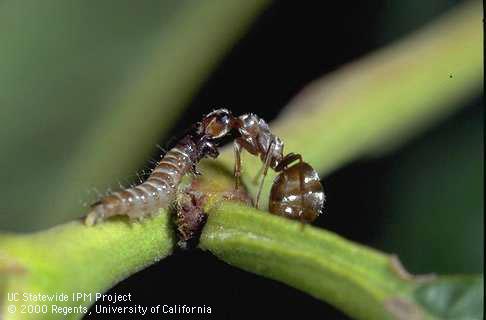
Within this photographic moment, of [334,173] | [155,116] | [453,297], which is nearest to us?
[453,297]

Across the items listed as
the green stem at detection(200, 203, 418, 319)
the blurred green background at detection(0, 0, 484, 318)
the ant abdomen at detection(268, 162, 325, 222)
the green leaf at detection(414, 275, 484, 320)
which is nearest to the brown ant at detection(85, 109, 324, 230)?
the ant abdomen at detection(268, 162, 325, 222)

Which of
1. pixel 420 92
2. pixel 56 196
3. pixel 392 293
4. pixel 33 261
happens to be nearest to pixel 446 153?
pixel 420 92

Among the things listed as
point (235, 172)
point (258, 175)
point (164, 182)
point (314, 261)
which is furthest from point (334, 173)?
point (314, 261)

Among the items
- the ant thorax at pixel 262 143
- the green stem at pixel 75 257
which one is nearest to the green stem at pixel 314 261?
the green stem at pixel 75 257

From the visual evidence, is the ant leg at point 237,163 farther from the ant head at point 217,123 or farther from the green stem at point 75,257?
the green stem at point 75,257

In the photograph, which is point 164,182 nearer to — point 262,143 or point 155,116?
point 262,143

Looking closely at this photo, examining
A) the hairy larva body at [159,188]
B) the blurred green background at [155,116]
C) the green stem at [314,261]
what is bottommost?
the green stem at [314,261]
